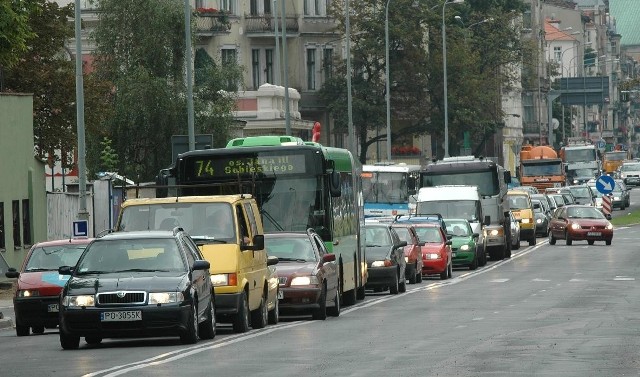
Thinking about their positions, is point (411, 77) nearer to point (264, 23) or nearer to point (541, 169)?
point (264, 23)

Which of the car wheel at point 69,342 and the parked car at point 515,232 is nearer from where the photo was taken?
the car wheel at point 69,342

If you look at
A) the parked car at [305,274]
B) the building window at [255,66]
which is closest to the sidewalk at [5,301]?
the parked car at [305,274]

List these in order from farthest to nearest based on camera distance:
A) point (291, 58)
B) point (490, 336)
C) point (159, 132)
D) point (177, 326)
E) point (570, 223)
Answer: point (291, 58) < point (570, 223) < point (159, 132) < point (490, 336) < point (177, 326)

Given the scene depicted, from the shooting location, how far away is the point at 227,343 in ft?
74.3

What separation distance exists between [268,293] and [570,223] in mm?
41969

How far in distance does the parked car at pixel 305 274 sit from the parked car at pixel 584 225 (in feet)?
125

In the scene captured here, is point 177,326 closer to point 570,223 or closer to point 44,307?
point 44,307

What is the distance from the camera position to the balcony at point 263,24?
286ft

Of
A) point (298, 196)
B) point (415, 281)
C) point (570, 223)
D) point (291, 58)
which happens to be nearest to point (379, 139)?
point (291, 58)

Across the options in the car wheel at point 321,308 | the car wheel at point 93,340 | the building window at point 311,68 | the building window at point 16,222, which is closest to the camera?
the car wheel at point 93,340

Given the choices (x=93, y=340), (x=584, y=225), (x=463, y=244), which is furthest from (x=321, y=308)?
(x=584, y=225)

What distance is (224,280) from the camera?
24.4 metres

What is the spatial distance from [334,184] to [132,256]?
26.6 ft

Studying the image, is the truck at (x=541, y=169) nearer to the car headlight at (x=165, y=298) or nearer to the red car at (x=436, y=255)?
the red car at (x=436, y=255)
